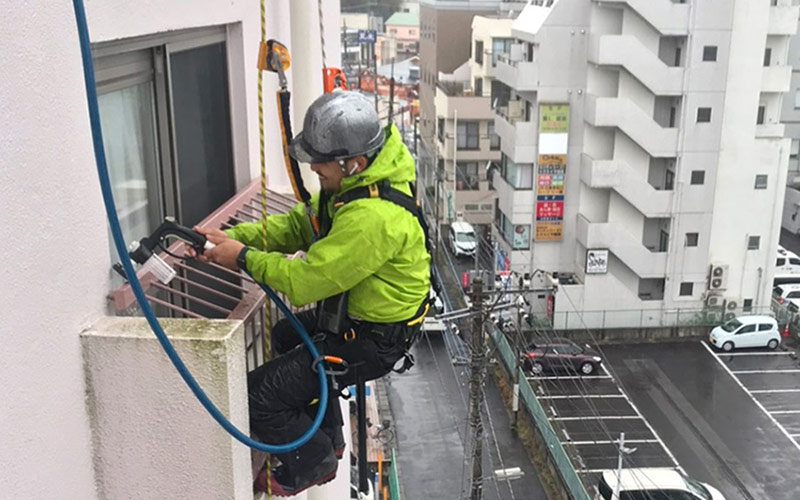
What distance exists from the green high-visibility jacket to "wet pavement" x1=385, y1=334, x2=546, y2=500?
555 inches

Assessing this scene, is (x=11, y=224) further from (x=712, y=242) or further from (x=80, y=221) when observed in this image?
(x=712, y=242)

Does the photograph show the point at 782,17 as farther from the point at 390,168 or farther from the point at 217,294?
the point at 217,294

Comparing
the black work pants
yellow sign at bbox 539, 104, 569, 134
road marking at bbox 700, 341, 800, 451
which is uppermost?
the black work pants

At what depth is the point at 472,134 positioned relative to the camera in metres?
34.0

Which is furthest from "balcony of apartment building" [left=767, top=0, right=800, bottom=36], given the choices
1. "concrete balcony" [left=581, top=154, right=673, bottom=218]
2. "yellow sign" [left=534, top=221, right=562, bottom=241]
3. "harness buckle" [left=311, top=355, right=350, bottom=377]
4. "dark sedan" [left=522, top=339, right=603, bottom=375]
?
"harness buckle" [left=311, top=355, right=350, bottom=377]

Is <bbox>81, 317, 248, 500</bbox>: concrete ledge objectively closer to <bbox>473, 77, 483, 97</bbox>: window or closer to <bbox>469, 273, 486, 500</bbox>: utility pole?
<bbox>469, 273, 486, 500</bbox>: utility pole

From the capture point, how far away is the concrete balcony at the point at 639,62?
23219 mm

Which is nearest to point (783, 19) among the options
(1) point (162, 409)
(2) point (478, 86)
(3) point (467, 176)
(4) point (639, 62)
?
(4) point (639, 62)

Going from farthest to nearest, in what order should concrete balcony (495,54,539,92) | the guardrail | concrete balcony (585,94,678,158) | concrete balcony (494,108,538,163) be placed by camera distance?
concrete balcony (494,108,538,163)
concrete balcony (495,54,539,92)
concrete balcony (585,94,678,158)
the guardrail

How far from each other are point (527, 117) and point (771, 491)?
14023 mm

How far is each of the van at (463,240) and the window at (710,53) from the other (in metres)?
12.8

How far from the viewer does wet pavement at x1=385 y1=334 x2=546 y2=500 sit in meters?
17.9

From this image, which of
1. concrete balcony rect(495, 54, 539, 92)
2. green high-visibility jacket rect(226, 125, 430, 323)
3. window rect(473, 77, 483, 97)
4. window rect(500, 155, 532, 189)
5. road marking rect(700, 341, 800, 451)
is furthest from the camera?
window rect(473, 77, 483, 97)

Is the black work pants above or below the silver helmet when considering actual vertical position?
below
